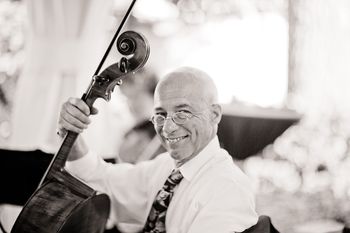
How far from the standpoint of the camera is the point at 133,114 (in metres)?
4.36

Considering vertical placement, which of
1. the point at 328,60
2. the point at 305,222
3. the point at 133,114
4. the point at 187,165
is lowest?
the point at 305,222

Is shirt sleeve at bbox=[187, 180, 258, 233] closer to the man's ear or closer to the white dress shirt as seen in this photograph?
the white dress shirt

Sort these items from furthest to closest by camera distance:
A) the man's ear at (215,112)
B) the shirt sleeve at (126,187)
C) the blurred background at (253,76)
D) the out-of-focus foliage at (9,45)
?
the out-of-focus foliage at (9,45)
the blurred background at (253,76)
the shirt sleeve at (126,187)
the man's ear at (215,112)

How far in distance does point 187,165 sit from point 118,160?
3.34 ft

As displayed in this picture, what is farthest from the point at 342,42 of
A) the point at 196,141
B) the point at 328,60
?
the point at 196,141

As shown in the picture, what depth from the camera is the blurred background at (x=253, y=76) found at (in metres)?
3.13

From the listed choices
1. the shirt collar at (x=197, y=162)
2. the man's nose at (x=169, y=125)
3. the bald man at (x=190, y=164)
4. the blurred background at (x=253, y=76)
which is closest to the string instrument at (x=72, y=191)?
the bald man at (x=190, y=164)

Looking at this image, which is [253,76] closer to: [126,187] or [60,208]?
[126,187]

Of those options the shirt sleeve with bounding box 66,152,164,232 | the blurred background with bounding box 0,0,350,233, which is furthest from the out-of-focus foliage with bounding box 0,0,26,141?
the shirt sleeve with bounding box 66,152,164,232

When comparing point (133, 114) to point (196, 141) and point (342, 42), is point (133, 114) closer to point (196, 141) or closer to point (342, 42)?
point (342, 42)

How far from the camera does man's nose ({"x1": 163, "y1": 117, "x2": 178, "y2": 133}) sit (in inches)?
69.1

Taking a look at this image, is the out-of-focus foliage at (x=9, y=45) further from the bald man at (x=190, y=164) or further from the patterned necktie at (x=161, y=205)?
the patterned necktie at (x=161, y=205)

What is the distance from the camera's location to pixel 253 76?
12.2ft

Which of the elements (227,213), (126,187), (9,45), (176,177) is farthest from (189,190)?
(9,45)
